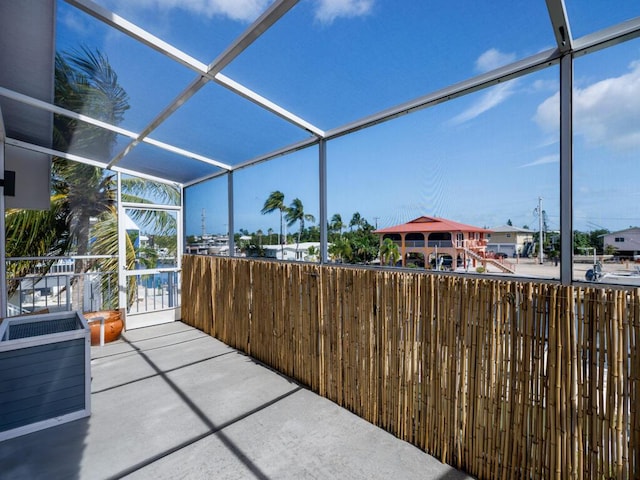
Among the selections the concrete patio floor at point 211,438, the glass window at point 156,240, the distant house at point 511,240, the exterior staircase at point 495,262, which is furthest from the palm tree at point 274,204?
the distant house at point 511,240

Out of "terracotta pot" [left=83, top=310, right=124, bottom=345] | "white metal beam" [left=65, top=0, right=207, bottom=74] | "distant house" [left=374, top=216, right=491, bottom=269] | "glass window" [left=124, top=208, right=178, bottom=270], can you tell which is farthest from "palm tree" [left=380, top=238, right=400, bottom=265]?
"glass window" [left=124, top=208, right=178, bottom=270]

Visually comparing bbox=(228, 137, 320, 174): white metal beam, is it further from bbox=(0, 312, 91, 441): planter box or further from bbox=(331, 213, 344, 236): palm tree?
bbox=(0, 312, 91, 441): planter box

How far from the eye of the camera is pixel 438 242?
2430 millimetres

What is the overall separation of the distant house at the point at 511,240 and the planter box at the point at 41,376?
3.48 metres

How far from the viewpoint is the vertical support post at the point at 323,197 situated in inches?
138

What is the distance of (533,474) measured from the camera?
1.85 meters

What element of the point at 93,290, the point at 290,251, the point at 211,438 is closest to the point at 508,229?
the point at 211,438

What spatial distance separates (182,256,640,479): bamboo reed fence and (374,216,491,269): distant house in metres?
0.22

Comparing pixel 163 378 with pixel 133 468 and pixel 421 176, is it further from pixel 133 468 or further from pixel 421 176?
pixel 421 176

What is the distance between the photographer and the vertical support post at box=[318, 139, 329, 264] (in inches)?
138

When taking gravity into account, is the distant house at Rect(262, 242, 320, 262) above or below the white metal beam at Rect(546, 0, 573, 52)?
below

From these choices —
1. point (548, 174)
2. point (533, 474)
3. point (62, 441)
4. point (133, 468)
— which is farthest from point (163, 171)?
point (533, 474)

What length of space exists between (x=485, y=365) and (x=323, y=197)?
2.18 m

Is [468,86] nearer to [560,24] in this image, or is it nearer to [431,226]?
[560,24]
